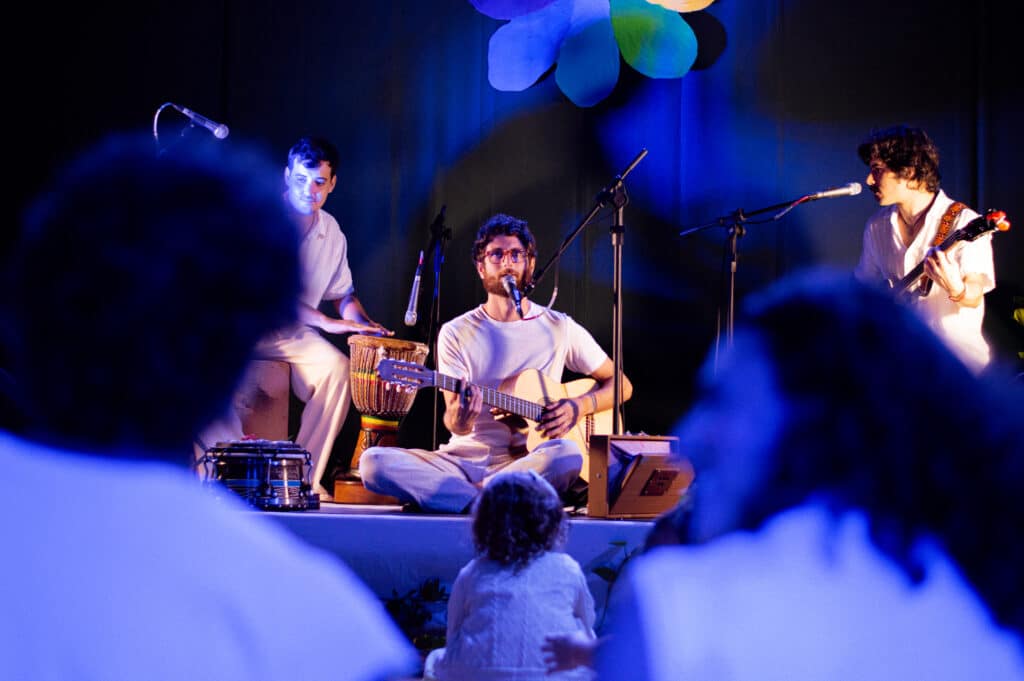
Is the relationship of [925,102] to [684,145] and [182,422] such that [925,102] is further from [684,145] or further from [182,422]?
[182,422]

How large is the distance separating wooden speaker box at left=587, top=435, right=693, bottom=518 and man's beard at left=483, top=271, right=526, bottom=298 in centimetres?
151

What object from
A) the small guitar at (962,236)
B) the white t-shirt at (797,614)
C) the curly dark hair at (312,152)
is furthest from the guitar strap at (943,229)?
the white t-shirt at (797,614)

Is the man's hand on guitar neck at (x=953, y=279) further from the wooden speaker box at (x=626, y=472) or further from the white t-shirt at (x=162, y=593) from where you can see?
the white t-shirt at (x=162, y=593)

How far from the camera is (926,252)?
5.32 meters

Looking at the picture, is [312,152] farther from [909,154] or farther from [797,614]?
[797,614]

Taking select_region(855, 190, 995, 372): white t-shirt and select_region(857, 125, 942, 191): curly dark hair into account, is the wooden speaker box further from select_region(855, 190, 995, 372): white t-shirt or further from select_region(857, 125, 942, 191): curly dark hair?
select_region(857, 125, 942, 191): curly dark hair

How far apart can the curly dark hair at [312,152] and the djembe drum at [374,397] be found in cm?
109

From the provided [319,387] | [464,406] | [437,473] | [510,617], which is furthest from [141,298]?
[319,387]

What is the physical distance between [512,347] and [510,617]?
119 inches

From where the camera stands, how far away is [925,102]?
6.20m

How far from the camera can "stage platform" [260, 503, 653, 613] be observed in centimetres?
357

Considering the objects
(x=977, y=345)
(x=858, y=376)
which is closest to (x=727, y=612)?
(x=858, y=376)

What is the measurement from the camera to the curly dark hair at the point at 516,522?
8.07 ft

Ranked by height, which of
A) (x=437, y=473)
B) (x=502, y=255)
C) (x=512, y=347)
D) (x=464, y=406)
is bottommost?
(x=437, y=473)
